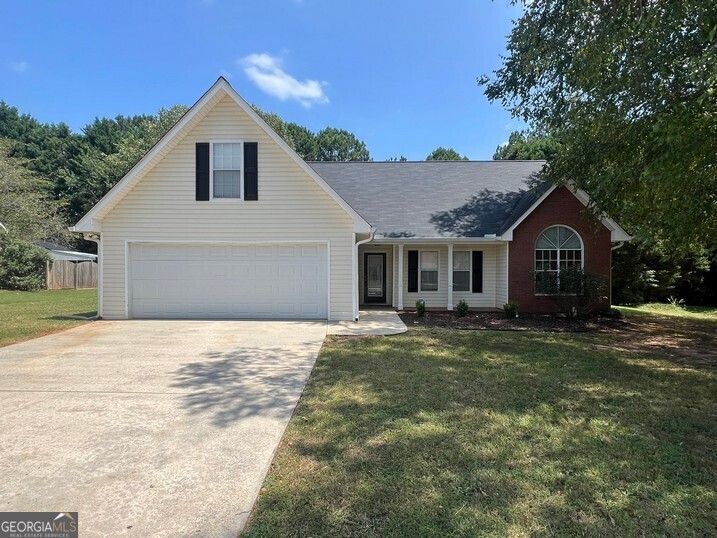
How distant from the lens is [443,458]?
3393mm

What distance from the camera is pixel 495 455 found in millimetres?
3467

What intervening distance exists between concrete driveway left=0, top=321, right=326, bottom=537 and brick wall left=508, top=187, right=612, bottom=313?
27.2ft

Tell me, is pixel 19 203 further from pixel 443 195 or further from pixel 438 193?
pixel 443 195

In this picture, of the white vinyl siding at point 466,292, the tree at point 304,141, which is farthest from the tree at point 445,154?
the white vinyl siding at point 466,292

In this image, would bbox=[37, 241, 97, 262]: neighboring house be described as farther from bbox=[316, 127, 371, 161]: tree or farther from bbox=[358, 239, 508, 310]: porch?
bbox=[358, 239, 508, 310]: porch

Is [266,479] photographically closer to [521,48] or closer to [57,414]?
[57,414]

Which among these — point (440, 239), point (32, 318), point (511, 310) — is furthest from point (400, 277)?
point (32, 318)

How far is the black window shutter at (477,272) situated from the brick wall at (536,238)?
1125 millimetres

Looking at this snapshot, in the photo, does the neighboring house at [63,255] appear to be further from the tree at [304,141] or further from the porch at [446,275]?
the porch at [446,275]

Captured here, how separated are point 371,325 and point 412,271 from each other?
4.13 meters

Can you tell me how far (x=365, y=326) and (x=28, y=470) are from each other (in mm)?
7663

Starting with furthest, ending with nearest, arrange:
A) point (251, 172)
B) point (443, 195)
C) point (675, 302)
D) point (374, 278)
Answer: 1. point (675, 302)
2. point (443, 195)
3. point (374, 278)
4. point (251, 172)

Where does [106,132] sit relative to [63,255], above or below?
above

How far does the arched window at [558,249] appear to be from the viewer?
1293 cm
